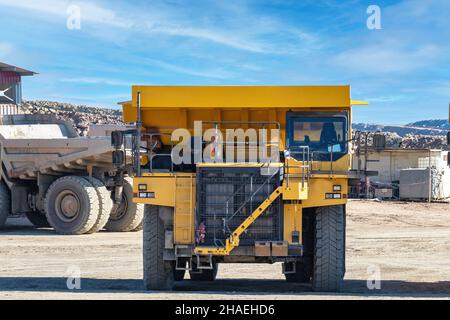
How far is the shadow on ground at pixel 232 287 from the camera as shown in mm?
11391

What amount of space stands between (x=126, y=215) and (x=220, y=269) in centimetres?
756

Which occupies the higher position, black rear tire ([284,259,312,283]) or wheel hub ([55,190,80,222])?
wheel hub ([55,190,80,222])

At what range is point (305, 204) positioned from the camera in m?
10.6

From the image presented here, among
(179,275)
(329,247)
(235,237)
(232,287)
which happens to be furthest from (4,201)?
(329,247)

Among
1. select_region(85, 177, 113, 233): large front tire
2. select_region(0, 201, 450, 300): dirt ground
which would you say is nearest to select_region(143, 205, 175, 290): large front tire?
select_region(0, 201, 450, 300): dirt ground

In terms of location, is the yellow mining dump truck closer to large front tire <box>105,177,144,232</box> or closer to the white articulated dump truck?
the white articulated dump truck

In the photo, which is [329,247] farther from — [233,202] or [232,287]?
[232,287]

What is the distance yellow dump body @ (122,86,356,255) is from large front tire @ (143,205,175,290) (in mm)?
363

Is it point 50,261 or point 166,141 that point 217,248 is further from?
point 50,261

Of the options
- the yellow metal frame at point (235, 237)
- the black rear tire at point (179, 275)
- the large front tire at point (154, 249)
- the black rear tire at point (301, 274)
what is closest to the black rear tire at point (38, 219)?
the black rear tire at point (179, 275)

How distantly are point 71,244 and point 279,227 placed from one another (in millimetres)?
9118

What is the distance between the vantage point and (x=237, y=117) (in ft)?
38.4

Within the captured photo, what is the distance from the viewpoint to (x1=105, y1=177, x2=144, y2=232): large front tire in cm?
2159
